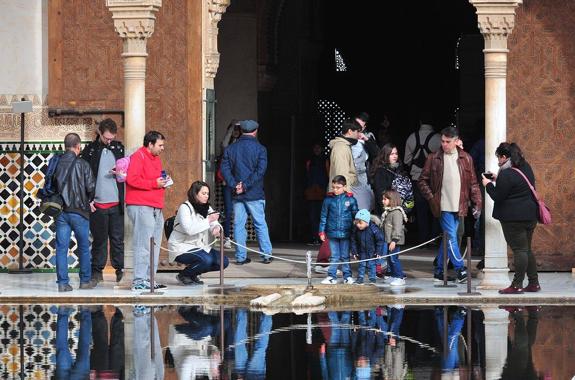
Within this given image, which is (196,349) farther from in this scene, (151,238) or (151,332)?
(151,238)

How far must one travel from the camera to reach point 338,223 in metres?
17.3

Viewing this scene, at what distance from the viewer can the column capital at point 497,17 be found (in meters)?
17.1

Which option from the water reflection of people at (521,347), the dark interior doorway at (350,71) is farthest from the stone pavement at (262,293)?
the dark interior doorway at (350,71)

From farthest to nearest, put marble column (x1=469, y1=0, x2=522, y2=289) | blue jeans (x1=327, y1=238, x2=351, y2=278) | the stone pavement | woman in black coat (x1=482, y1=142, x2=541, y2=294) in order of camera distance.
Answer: blue jeans (x1=327, y1=238, x2=351, y2=278), marble column (x1=469, y1=0, x2=522, y2=289), woman in black coat (x1=482, y1=142, x2=541, y2=294), the stone pavement

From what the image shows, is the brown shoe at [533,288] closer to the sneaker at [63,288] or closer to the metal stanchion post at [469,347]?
the metal stanchion post at [469,347]

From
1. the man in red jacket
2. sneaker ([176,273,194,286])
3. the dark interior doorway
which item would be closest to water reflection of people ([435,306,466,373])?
sneaker ([176,273,194,286])

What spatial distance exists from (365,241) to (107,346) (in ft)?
15.3

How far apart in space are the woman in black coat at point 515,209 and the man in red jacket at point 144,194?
10.8ft

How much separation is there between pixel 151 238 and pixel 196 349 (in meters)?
3.68

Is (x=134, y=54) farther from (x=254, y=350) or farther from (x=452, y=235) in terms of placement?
(x=254, y=350)

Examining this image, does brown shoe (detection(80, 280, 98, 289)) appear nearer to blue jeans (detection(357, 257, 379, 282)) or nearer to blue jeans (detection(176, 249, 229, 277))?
blue jeans (detection(176, 249, 229, 277))

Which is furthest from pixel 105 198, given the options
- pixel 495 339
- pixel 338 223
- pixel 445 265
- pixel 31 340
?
pixel 495 339

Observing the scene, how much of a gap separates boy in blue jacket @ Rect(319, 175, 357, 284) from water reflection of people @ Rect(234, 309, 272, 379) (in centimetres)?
193

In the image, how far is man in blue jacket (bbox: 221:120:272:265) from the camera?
1916cm
